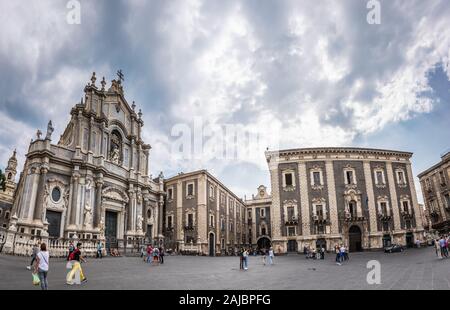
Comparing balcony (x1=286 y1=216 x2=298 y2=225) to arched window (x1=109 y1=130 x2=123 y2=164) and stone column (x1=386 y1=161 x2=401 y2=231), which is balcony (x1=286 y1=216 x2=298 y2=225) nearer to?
stone column (x1=386 y1=161 x2=401 y2=231)

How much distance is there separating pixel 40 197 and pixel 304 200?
29.1m

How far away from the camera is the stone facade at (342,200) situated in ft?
123

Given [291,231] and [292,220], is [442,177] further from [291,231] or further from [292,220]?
[291,231]

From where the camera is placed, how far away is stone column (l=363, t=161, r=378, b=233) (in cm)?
3781

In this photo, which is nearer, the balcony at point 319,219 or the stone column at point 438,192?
the balcony at point 319,219

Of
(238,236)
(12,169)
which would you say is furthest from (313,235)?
(12,169)

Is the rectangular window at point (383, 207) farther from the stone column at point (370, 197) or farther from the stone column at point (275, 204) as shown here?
the stone column at point (275, 204)

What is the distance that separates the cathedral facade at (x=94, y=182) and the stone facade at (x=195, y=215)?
372cm

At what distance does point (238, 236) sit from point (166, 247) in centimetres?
2197

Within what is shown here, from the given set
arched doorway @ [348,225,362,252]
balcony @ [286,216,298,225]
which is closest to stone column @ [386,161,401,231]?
arched doorway @ [348,225,362,252]

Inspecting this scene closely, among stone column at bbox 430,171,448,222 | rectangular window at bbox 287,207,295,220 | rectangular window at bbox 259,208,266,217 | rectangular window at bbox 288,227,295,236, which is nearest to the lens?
rectangular window at bbox 288,227,295,236

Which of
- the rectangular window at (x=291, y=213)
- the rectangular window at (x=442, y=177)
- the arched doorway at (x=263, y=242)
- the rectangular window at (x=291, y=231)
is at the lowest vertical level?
the arched doorway at (x=263, y=242)

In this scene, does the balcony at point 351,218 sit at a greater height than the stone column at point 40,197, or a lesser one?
lesser

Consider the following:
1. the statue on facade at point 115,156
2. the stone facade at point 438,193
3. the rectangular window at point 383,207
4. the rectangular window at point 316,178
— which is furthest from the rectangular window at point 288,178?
the stone facade at point 438,193
